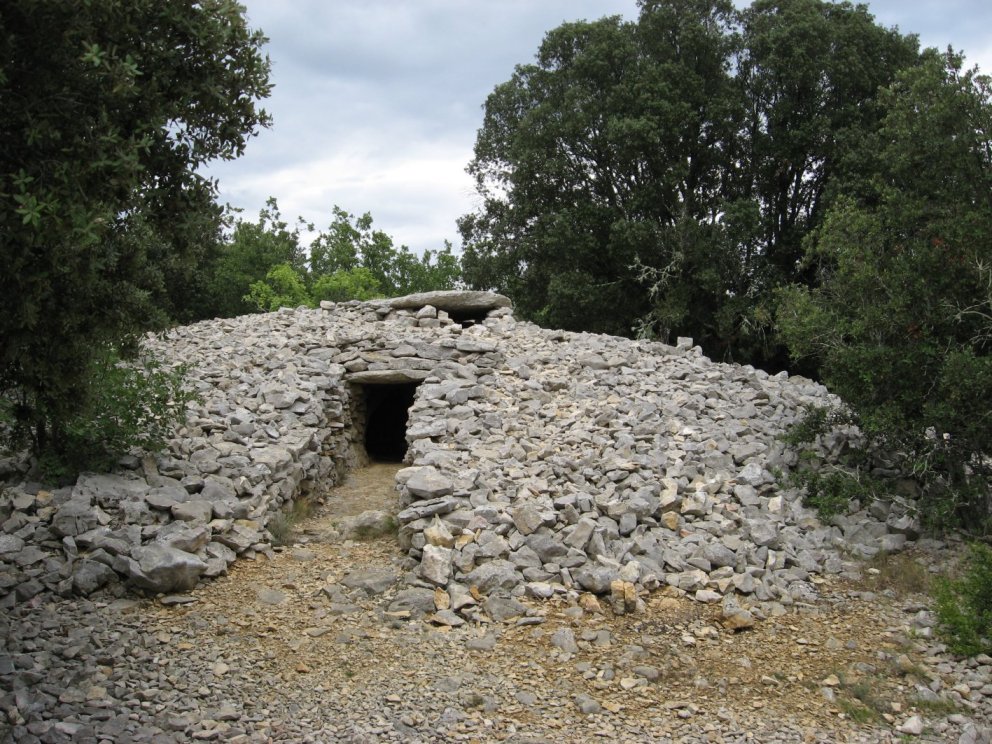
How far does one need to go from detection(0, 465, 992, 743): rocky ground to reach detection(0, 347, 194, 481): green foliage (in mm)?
1804

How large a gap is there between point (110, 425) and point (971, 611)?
8.35 m

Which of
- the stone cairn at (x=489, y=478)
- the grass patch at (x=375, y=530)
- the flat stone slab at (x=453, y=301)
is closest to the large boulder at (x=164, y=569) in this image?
the stone cairn at (x=489, y=478)

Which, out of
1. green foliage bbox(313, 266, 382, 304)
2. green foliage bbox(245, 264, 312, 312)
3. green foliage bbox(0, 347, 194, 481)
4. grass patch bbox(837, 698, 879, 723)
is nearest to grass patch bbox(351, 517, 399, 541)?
green foliage bbox(0, 347, 194, 481)

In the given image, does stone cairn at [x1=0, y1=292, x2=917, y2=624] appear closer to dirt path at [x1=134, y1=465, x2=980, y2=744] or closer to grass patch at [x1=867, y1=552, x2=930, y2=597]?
grass patch at [x1=867, y1=552, x2=930, y2=597]

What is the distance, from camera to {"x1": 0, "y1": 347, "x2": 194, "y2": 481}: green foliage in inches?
311

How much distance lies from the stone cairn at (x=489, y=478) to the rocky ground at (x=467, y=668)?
1.09ft

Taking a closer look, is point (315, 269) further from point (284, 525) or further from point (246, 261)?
point (284, 525)

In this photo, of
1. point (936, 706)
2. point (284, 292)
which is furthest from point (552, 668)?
point (284, 292)

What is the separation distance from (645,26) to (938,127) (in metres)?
14.3

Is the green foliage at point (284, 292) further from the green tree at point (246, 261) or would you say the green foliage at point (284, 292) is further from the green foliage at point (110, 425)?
the green foliage at point (110, 425)

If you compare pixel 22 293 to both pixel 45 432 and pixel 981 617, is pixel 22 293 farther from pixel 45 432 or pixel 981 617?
pixel 981 617

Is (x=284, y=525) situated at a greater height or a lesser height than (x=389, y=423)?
lesser

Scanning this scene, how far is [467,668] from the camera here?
620cm

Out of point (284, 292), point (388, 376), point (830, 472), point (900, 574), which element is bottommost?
point (900, 574)
